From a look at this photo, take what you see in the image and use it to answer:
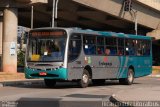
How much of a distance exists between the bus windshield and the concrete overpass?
14.0 meters

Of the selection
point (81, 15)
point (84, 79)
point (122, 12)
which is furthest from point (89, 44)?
point (81, 15)

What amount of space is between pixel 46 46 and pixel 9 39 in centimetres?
1474

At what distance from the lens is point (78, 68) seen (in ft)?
86.4

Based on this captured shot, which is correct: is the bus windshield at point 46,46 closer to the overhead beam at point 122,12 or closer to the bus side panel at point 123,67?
the bus side panel at point 123,67

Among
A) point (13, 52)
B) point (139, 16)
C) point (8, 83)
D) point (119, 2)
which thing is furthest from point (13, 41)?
point (139, 16)

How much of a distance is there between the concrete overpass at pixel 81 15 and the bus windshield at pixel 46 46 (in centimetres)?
1404

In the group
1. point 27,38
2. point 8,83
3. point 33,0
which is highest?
point 33,0

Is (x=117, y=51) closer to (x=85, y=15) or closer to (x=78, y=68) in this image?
(x=78, y=68)

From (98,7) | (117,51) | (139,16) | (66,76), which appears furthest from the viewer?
(139,16)

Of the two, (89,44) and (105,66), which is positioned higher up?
(89,44)

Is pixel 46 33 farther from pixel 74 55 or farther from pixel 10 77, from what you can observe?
pixel 10 77

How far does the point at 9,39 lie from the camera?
4012 cm

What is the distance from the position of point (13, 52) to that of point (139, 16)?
2361cm

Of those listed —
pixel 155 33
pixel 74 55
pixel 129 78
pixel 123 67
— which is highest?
pixel 155 33
